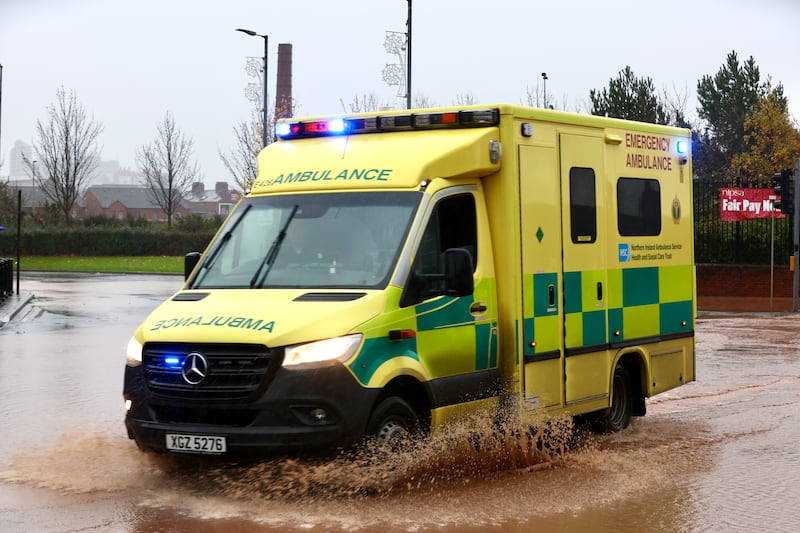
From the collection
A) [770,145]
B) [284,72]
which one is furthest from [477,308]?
[284,72]

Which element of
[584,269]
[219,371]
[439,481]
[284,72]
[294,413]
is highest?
[284,72]

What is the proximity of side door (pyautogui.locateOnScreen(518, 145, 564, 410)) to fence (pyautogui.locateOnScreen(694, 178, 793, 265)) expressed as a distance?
23794mm

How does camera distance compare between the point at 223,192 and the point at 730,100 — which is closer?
the point at 730,100

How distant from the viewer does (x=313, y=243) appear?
8.53 meters

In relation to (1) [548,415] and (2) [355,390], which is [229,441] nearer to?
(2) [355,390]

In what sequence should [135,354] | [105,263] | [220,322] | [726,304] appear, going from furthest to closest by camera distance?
1. [105,263]
2. [726,304]
3. [135,354]
4. [220,322]

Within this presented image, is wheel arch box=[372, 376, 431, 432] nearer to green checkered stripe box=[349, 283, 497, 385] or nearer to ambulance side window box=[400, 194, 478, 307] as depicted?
green checkered stripe box=[349, 283, 497, 385]

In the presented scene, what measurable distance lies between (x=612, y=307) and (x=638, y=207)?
109 centimetres

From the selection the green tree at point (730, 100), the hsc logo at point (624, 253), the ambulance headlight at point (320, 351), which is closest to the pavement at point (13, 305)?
the hsc logo at point (624, 253)

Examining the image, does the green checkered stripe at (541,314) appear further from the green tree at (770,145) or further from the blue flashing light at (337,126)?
the green tree at (770,145)

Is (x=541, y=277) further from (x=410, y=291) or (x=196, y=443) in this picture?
(x=196, y=443)

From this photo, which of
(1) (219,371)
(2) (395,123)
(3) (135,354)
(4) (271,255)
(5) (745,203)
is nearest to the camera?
(1) (219,371)

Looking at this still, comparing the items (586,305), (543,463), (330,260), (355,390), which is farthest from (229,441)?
(586,305)

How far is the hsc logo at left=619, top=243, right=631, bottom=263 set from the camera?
10581mm
